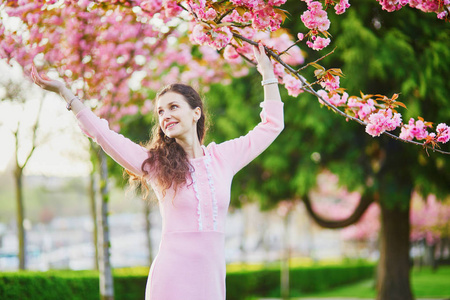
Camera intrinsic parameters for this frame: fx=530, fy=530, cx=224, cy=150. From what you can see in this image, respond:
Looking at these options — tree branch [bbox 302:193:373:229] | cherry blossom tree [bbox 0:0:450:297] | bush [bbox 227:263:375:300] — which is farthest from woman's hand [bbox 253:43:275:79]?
bush [bbox 227:263:375:300]

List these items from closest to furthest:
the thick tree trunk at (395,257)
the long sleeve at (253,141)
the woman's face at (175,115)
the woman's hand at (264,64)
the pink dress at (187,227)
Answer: the pink dress at (187,227) → the woman's face at (175,115) → the long sleeve at (253,141) → the woman's hand at (264,64) → the thick tree trunk at (395,257)

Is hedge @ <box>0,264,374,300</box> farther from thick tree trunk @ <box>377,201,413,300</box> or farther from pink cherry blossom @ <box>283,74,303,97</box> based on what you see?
pink cherry blossom @ <box>283,74,303,97</box>

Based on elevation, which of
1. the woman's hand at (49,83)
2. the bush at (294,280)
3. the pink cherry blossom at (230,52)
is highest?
the pink cherry blossom at (230,52)

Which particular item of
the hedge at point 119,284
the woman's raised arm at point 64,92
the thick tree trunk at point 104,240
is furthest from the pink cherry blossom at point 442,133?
the hedge at point 119,284

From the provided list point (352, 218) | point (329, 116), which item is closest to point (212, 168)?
point (329, 116)

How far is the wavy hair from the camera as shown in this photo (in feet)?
7.54

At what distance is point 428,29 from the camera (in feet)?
25.0

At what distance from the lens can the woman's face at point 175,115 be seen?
2418mm

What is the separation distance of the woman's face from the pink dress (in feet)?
0.49

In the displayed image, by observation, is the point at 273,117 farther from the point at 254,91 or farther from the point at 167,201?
the point at 254,91

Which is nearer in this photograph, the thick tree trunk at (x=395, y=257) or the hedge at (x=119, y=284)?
the hedge at (x=119, y=284)

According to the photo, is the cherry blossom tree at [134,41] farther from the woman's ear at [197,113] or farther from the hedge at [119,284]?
the hedge at [119,284]

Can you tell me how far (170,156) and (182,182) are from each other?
151 millimetres

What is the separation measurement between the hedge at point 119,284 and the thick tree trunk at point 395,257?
2950mm
